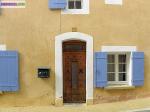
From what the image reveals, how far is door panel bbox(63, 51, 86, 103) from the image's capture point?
52.9 ft

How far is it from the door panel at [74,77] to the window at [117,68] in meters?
1.01

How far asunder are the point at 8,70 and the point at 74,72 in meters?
2.44

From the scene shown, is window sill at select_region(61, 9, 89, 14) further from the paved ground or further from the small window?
the paved ground

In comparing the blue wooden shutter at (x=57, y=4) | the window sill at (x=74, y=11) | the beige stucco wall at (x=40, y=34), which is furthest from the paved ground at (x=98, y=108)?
the blue wooden shutter at (x=57, y=4)

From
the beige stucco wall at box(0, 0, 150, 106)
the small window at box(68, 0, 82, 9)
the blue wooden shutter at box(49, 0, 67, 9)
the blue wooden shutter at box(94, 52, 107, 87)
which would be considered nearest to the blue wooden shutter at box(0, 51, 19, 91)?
the beige stucco wall at box(0, 0, 150, 106)

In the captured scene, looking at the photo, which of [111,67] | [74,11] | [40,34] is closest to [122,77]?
[111,67]

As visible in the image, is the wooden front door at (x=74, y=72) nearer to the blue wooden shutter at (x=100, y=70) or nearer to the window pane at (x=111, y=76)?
the blue wooden shutter at (x=100, y=70)

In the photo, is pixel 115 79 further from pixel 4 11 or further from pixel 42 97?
pixel 4 11

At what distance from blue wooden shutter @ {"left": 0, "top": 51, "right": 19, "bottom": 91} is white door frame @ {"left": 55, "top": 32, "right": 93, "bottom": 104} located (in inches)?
57.5

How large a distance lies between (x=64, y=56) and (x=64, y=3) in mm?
1947

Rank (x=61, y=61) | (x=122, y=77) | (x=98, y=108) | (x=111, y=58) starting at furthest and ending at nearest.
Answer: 1. (x=122, y=77)
2. (x=111, y=58)
3. (x=61, y=61)
4. (x=98, y=108)

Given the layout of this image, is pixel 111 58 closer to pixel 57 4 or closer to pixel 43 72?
pixel 43 72

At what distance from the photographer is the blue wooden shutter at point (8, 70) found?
50.5 ft

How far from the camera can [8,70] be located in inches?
607
